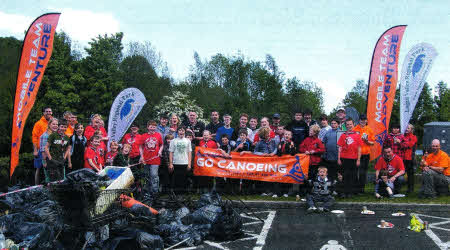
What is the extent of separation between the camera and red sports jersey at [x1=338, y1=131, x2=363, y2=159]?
414 inches

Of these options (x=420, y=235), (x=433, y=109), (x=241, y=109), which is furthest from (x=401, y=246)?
(x=433, y=109)

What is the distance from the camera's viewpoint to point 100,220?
5.75 meters

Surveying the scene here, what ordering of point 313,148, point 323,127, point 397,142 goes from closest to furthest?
point 313,148 → point 397,142 → point 323,127

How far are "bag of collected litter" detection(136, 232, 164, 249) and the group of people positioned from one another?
143 inches

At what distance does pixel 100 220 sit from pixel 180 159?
5104 mm

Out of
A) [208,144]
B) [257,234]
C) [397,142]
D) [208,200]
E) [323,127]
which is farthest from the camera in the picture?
[323,127]

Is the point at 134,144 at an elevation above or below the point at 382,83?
below

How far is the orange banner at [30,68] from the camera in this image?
33.1ft

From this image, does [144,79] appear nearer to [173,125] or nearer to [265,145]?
[173,125]

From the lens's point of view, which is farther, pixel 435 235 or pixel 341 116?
pixel 341 116

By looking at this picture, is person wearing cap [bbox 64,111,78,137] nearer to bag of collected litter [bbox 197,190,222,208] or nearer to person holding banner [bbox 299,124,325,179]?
bag of collected litter [bbox 197,190,222,208]

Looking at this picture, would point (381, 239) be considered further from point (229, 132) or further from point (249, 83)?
point (249, 83)

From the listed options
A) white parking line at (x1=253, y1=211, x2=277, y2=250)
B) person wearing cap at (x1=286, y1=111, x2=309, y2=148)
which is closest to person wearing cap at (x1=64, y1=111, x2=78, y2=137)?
white parking line at (x1=253, y1=211, x2=277, y2=250)

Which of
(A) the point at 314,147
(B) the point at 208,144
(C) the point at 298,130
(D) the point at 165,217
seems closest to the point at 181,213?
(D) the point at 165,217
